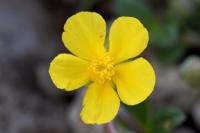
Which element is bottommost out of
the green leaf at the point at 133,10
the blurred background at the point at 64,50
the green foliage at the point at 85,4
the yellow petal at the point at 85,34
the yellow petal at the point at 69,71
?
the blurred background at the point at 64,50

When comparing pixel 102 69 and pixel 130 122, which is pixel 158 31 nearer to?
pixel 130 122

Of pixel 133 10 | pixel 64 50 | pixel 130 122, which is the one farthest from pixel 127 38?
pixel 64 50

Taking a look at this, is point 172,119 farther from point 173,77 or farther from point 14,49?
point 14,49

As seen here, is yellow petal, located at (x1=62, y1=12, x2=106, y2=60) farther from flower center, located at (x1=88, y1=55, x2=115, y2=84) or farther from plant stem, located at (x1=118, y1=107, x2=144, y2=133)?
plant stem, located at (x1=118, y1=107, x2=144, y2=133)

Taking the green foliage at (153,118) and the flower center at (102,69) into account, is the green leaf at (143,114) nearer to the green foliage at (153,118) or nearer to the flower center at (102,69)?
the green foliage at (153,118)

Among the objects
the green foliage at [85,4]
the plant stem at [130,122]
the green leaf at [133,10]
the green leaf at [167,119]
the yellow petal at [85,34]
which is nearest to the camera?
the yellow petal at [85,34]

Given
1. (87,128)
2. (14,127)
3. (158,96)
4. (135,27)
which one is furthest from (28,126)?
(135,27)

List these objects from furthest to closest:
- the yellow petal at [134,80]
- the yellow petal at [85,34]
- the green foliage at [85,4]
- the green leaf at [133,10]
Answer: the green foliage at [85,4]
the green leaf at [133,10]
the yellow petal at [85,34]
the yellow petal at [134,80]

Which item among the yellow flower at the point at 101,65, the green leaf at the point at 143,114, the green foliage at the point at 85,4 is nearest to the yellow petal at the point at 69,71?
the yellow flower at the point at 101,65
